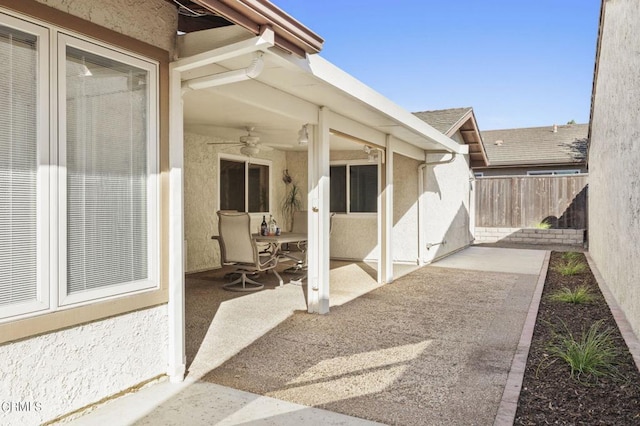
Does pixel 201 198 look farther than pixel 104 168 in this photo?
Yes

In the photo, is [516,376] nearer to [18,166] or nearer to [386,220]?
[18,166]

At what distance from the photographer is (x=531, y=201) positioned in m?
17.6

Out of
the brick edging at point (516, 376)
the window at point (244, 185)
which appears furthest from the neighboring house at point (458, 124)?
the brick edging at point (516, 376)

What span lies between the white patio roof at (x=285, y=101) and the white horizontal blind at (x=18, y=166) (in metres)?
1.32

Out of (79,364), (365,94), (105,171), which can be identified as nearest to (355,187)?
(365,94)

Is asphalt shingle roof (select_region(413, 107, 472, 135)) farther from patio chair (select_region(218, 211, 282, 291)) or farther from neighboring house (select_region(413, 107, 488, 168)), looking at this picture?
patio chair (select_region(218, 211, 282, 291))

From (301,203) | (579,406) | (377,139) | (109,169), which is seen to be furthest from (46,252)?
(301,203)

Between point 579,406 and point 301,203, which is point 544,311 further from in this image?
point 301,203

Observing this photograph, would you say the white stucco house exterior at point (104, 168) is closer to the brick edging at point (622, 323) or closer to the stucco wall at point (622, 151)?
the stucco wall at point (622, 151)

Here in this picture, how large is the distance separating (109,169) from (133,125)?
41cm

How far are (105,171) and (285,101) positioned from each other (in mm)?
2499

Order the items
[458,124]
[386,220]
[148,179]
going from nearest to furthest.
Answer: [148,179] → [386,220] → [458,124]

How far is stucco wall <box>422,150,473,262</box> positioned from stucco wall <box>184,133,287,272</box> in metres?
5.01

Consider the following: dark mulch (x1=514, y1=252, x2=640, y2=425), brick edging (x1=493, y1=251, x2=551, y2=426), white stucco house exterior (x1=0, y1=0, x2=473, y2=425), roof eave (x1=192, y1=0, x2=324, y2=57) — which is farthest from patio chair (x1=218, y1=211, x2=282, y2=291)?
dark mulch (x1=514, y1=252, x2=640, y2=425)
